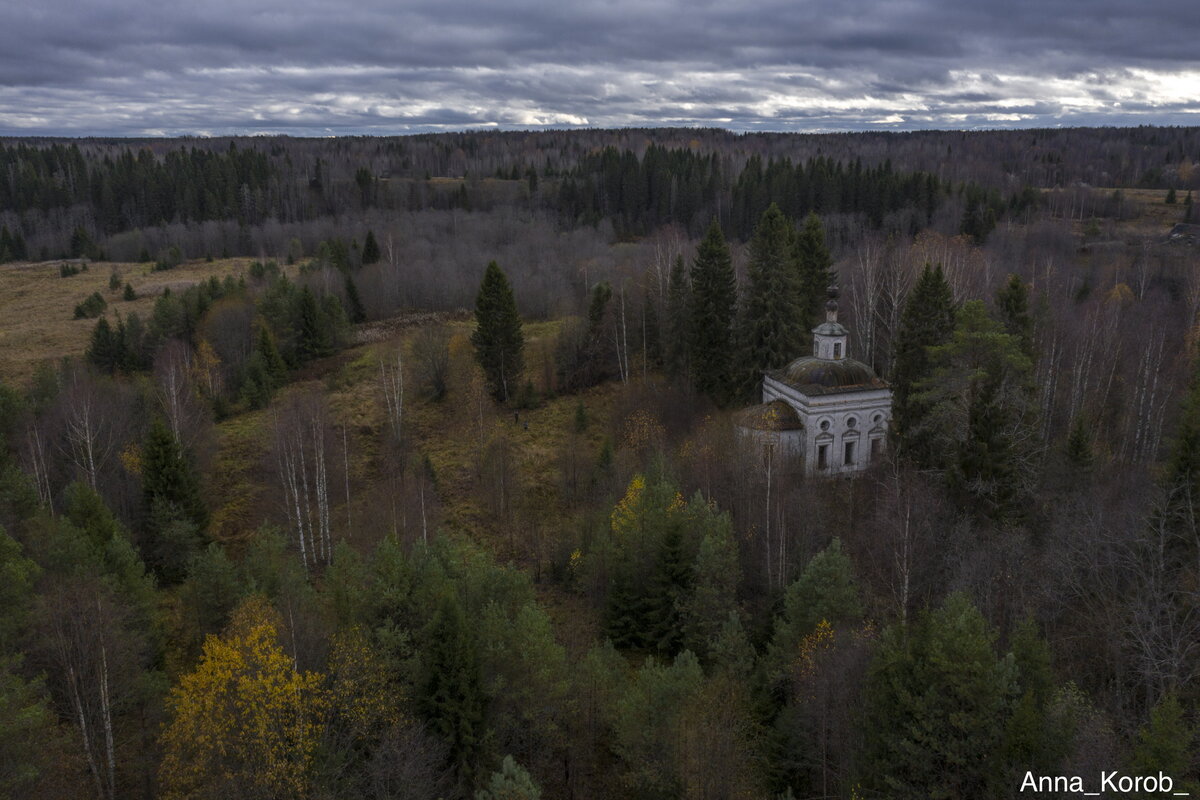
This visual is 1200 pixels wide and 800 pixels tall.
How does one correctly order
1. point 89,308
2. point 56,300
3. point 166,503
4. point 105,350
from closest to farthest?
point 166,503 → point 105,350 → point 89,308 → point 56,300

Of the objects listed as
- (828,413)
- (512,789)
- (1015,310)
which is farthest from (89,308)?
(1015,310)

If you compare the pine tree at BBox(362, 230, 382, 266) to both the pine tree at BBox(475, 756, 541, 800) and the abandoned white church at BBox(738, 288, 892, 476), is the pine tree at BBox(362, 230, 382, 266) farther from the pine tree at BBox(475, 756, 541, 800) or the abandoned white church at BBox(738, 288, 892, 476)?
the pine tree at BBox(475, 756, 541, 800)

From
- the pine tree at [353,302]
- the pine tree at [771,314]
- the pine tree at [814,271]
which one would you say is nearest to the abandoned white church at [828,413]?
the pine tree at [771,314]

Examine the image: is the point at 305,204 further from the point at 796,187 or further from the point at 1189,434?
the point at 1189,434

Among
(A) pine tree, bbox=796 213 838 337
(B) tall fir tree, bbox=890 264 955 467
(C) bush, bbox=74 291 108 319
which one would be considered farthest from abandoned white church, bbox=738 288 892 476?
(C) bush, bbox=74 291 108 319

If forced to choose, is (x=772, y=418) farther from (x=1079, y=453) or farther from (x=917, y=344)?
(x=1079, y=453)

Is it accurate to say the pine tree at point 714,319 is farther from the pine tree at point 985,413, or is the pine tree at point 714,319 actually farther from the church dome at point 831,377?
the pine tree at point 985,413
